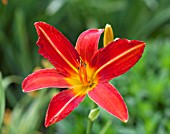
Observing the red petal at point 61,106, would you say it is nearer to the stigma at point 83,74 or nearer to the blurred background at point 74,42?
the stigma at point 83,74

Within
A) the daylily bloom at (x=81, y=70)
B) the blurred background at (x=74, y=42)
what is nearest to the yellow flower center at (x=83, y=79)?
the daylily bloom at (x=81, y=70)

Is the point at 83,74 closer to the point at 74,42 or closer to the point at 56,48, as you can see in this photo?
the point at 56,48

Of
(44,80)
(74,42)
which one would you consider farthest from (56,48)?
(74,42)

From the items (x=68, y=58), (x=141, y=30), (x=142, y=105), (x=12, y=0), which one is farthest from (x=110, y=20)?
(x=68, y=58)

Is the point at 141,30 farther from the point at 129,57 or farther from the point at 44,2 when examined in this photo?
the point at 129,57

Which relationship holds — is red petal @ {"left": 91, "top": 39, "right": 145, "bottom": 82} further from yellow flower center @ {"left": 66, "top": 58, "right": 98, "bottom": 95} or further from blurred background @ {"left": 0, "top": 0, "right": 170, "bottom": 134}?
blurred background @ {"left": 0, "top": 0, "right": 170, "bottom": 134}

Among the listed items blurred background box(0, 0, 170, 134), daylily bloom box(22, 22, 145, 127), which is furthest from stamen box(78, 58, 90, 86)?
blurred background box(0, 0, 170, 134)
